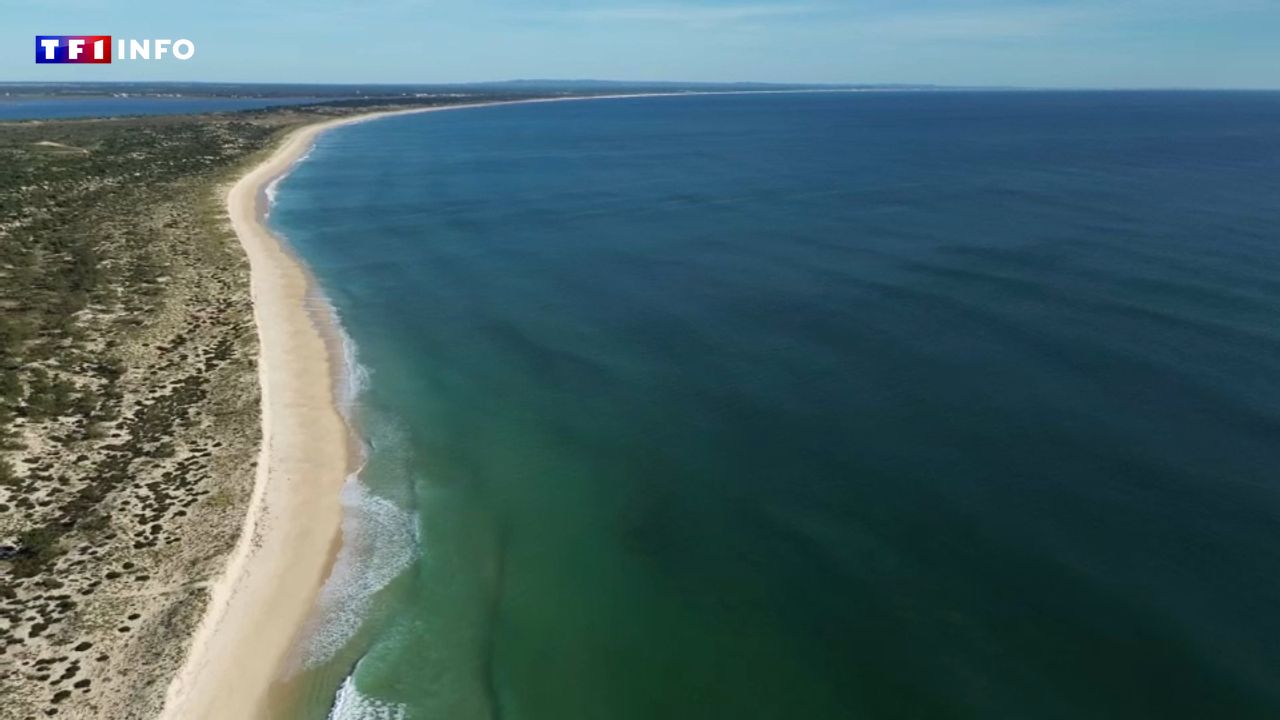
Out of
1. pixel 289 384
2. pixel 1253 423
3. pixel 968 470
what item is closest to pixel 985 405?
pixel 968 470

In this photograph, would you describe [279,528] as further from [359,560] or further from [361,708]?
[361,708]

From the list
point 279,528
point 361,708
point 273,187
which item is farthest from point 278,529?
point 273,187

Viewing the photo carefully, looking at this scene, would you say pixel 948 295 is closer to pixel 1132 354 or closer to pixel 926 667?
pixel 1132 354

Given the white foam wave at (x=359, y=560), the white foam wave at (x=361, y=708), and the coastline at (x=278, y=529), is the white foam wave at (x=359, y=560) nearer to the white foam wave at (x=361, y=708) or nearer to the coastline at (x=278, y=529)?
the coastline at (x=278, y=529)

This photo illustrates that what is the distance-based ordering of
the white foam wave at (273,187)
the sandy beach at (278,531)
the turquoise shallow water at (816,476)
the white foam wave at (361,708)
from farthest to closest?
1. the white foam wave at (273,187)
2. the turquoise shallow water at (816,476)
3. the sandy beach at (278,531)
4. the white foam wave at (361,708)

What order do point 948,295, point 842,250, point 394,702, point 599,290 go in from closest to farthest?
point 394,702
point 948,295
point 599,290
point 842,250

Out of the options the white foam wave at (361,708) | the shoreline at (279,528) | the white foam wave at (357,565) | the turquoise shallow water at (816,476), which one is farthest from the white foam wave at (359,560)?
the white foam wave at (361,708)
